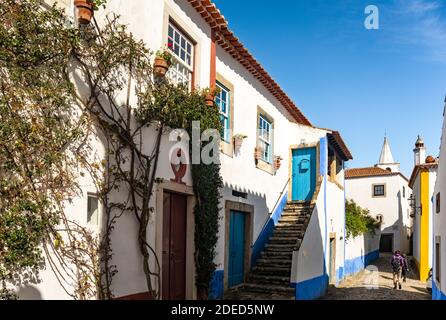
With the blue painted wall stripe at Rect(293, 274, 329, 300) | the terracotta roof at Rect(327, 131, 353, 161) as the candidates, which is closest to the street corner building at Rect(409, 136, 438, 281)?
the terracotta roof at Rect(327, 131, 353, 161)

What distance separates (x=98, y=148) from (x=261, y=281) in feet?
21.4

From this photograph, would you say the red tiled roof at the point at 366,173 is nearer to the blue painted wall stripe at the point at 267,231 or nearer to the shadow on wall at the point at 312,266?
the shadow on wall at the point at 312,266

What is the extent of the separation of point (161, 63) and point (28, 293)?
13.0 feet

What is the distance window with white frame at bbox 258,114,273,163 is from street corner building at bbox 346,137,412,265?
23376 millimetres

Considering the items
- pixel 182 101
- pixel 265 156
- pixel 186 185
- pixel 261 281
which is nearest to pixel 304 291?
pixel 261 281

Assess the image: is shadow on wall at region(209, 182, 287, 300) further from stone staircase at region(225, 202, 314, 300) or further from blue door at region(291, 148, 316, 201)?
blue door at region(291, 148, 316, 201)

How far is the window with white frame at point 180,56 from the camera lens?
742 centimetres

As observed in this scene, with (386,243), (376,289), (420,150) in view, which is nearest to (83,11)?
(376,289)

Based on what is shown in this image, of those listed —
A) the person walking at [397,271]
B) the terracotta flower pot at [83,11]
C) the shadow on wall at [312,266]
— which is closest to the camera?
the terracotta flower pot at [83,11]

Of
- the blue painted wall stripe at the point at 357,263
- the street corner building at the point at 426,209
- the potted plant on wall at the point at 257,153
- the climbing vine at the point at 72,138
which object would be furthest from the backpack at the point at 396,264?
the climbing vine at the point at 72,138

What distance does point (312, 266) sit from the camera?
1159cm

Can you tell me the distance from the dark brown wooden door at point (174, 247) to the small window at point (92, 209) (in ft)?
5.78

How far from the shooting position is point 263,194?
11.8 m

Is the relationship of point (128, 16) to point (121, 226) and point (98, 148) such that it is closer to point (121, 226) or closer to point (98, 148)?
point (98, 148)
